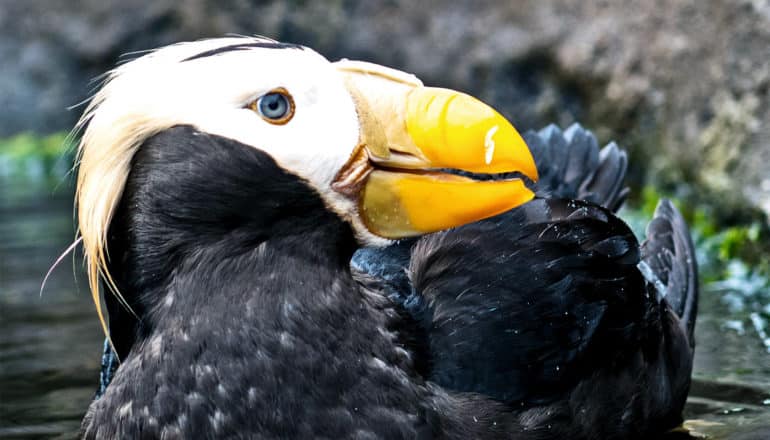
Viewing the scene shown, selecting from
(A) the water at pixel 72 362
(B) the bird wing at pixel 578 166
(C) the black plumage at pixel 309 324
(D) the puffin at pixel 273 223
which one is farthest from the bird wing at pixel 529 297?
(B) the bird wing at pixel 578 166

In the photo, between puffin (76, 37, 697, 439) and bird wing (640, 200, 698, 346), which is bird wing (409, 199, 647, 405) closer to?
puffin (76, 37, 697, 439)

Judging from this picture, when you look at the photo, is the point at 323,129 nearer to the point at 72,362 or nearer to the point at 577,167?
the point at 577,167

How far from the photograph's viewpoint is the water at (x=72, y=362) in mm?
3771

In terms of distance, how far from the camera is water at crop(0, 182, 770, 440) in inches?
148

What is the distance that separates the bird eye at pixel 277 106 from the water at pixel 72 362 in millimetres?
1569

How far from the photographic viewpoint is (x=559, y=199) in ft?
11.1

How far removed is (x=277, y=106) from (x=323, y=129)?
0.36 feet

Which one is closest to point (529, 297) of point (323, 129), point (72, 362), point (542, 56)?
point (323, 129)

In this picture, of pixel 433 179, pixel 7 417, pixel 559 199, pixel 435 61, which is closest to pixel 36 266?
pixel 7 417

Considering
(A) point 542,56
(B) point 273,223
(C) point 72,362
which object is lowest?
(C) point 72,362

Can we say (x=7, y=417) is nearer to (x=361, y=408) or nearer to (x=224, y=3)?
(x=361, y=408)

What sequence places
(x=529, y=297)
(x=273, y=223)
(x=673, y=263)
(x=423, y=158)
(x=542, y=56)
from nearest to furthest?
(x=423, y=158)
(x=273, y=223)
(x=529, y=297)
(x=673, y=263)
(x=542, y=56)

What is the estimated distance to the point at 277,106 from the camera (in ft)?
8.79

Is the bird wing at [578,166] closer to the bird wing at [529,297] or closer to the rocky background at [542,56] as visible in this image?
the bird wing at [529,297]
